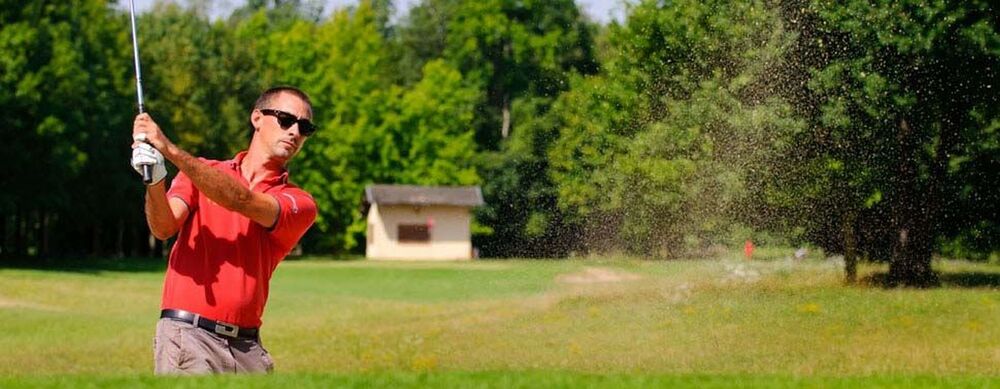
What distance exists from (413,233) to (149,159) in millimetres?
66528

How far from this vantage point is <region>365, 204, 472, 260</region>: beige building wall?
7050 cm

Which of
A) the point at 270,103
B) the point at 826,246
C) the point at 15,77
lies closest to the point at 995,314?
the point at 826,246

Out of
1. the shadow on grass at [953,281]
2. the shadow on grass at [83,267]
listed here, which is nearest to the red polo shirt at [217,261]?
the shadow on grass at [953,281]

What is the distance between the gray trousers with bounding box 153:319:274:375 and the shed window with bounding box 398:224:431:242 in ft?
214

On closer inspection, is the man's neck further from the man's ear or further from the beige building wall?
the beige building wall

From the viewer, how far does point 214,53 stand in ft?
255

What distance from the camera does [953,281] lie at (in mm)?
26625

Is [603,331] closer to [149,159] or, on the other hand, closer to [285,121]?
[285,121]

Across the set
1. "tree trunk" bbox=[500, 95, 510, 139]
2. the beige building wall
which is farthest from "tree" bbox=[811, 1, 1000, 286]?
"tree trunk" bbox=[500, 95, 510, 139]

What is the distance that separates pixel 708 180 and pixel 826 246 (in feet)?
14.3

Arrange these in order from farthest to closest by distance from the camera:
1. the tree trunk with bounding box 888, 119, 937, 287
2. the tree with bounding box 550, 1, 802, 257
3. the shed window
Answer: the shed window < the tree trunk with bounding box 888, 119, 937, 287 < the tree with bounding box 550, 1, 802, 257

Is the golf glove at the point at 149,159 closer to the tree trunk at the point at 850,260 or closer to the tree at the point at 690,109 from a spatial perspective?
the tree at the point at 690,109

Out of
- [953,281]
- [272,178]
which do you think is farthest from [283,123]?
[953,281]

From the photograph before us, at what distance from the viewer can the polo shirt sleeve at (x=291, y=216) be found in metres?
5.70
